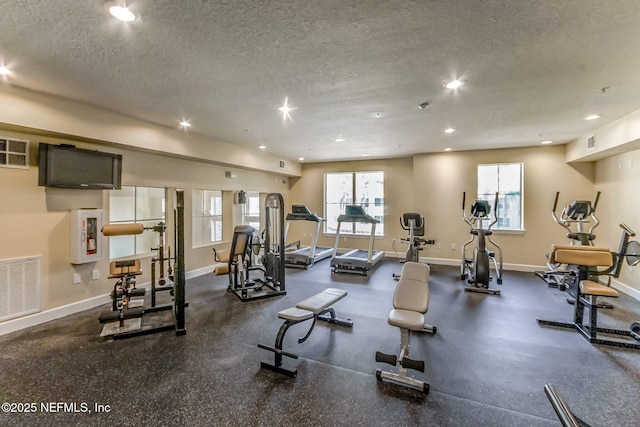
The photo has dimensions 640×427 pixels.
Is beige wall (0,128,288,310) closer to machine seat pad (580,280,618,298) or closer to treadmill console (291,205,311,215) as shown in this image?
treadmill console (291,205,311,215)

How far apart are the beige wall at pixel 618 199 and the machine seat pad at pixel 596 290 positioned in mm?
2377

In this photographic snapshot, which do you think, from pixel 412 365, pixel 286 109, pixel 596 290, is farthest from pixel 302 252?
pixel 596 290

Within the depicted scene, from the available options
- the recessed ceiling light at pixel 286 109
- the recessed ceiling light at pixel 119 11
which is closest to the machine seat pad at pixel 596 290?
the recessed ceiling light at pixel 286 109

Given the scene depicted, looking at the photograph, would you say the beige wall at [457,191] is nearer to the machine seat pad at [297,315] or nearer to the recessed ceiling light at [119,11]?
the machine seat pad at [297,315]

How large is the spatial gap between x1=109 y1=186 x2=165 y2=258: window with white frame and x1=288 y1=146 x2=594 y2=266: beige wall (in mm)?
4838

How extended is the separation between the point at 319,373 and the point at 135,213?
4.46 m

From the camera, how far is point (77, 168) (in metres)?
3.88

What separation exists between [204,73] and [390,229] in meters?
6.62

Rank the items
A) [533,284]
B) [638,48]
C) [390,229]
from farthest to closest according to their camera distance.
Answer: [390,229] → [533,284] → [638,48]

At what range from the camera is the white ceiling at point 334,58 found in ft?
6.48

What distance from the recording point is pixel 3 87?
10.3 ft

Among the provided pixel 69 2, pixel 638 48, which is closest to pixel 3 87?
pixel 69 2

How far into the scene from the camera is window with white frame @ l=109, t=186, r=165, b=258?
482cm

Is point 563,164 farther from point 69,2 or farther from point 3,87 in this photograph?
point 3,87
